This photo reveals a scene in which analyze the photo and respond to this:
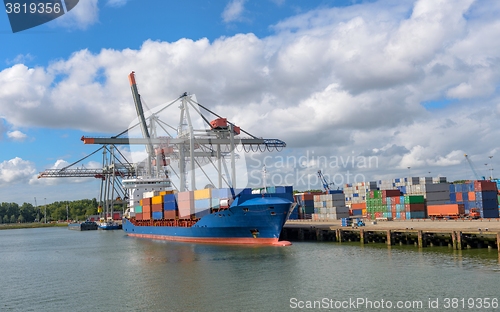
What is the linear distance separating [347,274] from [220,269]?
8037 millimetres

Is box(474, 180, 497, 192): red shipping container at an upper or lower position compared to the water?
upper

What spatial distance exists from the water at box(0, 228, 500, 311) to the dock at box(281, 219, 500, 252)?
4.53ft

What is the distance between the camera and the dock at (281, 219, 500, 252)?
107ft

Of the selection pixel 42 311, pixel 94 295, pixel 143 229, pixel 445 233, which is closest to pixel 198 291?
pixel 94 295

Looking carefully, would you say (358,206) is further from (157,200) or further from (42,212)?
(42,212)

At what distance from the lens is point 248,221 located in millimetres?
41125

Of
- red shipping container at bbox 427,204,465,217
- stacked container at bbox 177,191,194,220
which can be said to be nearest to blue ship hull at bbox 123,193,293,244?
stacked container at bbox 177,191,194,220

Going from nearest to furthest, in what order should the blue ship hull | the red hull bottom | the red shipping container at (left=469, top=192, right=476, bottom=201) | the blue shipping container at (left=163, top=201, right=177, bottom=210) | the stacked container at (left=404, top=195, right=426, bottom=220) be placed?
the blue ship hull → the red hull bottom → the blue shipping container at (left=163, top=201, right=177, bottom=210) → the red shipping container at (left=469, top=192, right=476, bottom=201) → the stacked container at (left=404, top=195, right=426, bottom=220)

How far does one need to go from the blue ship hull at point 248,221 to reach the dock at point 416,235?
597 cm

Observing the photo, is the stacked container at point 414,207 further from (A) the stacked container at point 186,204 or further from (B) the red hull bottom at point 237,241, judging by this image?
(A) the stacked container at point 186,204

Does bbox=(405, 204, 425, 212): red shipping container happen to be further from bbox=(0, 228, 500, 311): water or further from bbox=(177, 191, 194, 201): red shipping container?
bbox=(177, 191, 194, 201): red shipping container

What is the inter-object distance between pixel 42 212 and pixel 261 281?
190 meters

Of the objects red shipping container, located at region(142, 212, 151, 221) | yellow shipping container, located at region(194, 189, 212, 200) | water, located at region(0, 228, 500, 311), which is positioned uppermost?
yellow shipping container, located at region(194, 189, 212, 200)

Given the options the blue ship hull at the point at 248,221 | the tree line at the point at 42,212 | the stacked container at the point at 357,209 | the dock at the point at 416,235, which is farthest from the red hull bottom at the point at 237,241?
the tree line at the point at 42,212
